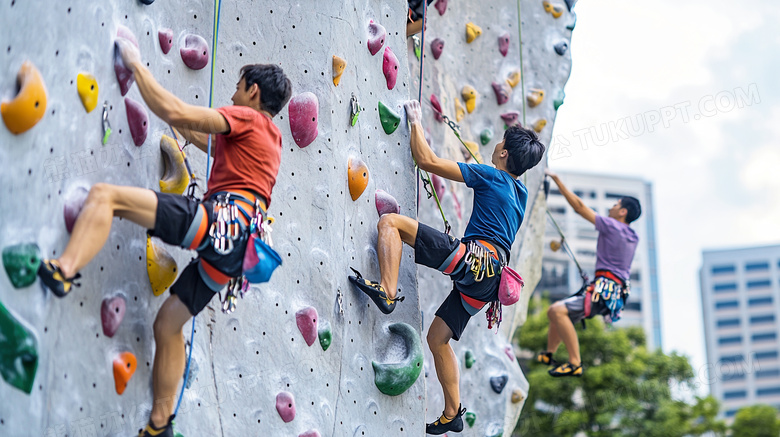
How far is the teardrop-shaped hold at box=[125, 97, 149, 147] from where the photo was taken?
370 cm

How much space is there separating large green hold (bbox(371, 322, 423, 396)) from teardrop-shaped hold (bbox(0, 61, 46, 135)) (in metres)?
2.15

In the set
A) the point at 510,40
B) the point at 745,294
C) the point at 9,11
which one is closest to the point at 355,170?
the point at 9,11

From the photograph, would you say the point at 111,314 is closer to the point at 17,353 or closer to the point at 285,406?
the point at 17,353

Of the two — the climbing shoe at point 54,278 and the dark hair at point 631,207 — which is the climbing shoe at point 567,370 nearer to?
the dark hair at point 631,207

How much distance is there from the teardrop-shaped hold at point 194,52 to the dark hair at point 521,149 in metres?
1.64

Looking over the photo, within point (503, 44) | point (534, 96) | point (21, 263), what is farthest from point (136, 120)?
point (534, 96)

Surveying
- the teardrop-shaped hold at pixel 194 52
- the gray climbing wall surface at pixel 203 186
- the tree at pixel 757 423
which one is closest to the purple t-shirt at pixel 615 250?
the gray climbing wall surface at pixel 203 186

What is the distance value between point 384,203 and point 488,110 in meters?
2.57

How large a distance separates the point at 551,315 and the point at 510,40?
235cm

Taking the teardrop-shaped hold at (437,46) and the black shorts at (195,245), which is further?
the teardrop-shaped hold at (437,46)

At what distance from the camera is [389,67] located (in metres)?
4.90

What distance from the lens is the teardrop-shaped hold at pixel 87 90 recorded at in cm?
336

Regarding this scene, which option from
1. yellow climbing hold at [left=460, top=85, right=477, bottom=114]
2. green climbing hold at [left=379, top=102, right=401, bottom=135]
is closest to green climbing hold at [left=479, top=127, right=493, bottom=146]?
yellow climbing hold at [left=460, top=85, right=477, bottom=114]

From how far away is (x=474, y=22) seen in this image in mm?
7020
